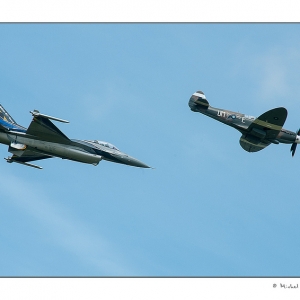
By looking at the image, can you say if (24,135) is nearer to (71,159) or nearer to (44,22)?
(71,159)

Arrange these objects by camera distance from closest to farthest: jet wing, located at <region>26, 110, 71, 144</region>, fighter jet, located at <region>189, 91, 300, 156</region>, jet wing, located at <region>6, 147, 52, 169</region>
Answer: jet wing, located at <region>26, 110, 71, 144</region>, jet wing, located at <region>6, 147, 52, 169</region>, fighter jet, located at <region>189, 91, 300, 156</region>

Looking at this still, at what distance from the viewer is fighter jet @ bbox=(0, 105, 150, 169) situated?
5650 cm

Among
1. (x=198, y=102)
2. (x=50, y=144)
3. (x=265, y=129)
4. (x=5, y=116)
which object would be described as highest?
(x=198, y=102)

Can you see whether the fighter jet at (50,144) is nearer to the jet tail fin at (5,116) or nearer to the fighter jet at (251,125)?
the jet tail fin at (5,116)

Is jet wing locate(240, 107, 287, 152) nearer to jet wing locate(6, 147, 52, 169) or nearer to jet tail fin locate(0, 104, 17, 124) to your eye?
jet wing locate(6, 147, 52, 169)

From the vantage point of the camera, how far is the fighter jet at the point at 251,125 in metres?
63.8

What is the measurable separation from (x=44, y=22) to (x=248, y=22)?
637 inches

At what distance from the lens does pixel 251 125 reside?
6419 centimetres

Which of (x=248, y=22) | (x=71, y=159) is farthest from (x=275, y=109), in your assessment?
(x=71, y=159)

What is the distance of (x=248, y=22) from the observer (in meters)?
49.0

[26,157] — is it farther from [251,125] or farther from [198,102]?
[251,125]

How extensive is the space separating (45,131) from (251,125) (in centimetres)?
2141

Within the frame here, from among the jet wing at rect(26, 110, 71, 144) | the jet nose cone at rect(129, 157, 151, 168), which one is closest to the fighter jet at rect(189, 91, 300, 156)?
the jet nose cone at rect(129, 157, 151, 168)

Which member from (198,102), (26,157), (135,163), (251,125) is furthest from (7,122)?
(251,125)
